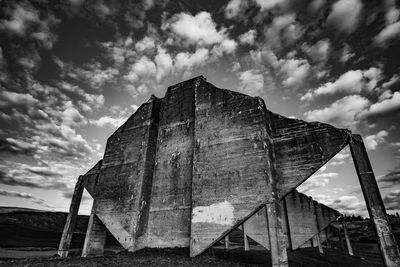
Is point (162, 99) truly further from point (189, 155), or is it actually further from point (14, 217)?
point (14, 217)

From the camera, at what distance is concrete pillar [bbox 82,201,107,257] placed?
1095cm

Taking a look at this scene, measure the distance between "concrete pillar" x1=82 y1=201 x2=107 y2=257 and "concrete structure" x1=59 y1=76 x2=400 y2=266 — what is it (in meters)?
0.05

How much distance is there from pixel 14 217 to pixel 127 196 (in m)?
31.7

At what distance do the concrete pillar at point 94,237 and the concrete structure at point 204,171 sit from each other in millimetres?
49

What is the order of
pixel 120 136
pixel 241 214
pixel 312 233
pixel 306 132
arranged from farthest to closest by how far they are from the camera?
pixel 312 233 < pixel 120 136 < pixel 306 132 < pixel 241 214

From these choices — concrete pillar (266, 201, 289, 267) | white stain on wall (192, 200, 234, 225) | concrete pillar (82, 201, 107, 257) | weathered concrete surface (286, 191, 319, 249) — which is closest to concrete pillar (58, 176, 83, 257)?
concrete pillar (82, 201, 107, 257)

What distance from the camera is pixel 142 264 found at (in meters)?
7.39

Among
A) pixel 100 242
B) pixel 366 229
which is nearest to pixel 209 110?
pixel 100 242

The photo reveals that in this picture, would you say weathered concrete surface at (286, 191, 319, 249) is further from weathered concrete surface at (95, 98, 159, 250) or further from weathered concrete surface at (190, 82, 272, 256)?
weathered concrete surface at (95, 98, 159, 250)

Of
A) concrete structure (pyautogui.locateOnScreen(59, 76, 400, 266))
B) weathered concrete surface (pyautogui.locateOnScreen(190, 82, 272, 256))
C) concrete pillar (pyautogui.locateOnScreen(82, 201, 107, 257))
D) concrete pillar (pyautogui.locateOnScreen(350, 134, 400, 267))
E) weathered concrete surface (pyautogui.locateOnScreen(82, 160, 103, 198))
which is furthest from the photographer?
weathered concrete surface (pyautogui.locateOnScreen(82, 160, 103, 198))

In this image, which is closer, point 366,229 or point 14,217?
point 14,217

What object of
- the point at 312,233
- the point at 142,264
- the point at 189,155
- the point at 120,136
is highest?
the point at 120,136

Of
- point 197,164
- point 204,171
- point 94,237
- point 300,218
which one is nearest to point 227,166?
point 204,171

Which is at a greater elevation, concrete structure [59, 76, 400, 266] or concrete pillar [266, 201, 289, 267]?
concrete structure [59, 76, 400, 266]
